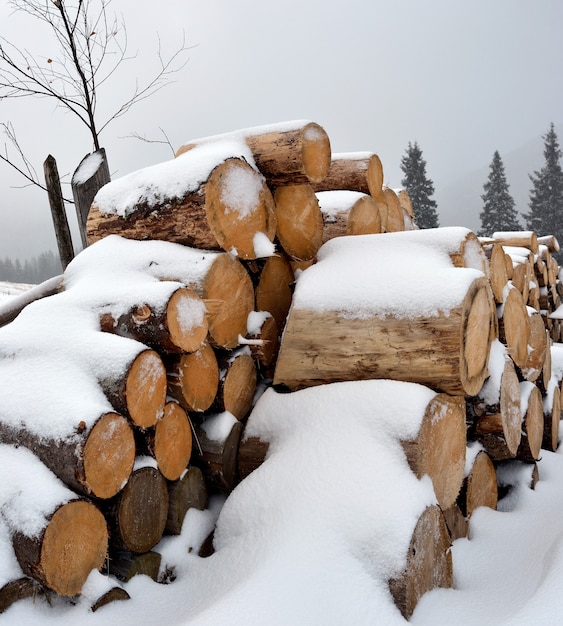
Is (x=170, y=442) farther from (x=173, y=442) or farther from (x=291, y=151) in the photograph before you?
(x=291, y=151)

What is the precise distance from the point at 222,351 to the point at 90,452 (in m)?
0.99

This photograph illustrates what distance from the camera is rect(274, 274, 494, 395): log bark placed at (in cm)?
245

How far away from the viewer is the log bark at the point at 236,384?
2.71 meters

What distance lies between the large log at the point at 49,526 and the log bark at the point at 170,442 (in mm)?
362

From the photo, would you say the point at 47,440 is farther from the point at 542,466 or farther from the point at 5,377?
the point at 542,466

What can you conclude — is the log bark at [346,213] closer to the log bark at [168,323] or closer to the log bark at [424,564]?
the log bark at [168,323]

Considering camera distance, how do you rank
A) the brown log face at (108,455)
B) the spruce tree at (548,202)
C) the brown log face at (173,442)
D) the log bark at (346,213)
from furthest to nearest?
the spruce tree at (548,202), the log bark at (346,213), the brown log face at (173,442), the brown log face at (108,455)

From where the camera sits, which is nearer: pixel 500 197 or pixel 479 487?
pixel 479 487

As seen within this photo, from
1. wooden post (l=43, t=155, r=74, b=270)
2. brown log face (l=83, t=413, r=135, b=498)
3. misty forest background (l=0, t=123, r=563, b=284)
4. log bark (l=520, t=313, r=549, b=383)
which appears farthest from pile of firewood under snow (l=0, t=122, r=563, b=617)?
misty forest background (l=0, t=123, r=563, b=284)

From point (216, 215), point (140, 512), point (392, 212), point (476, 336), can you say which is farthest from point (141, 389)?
point (392, 212)

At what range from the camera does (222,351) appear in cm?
280

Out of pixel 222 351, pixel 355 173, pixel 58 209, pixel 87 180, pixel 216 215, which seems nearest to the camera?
pixel 216 215

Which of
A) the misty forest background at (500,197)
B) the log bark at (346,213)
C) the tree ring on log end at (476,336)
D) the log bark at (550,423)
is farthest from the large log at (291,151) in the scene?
the misty forest background at (500,197)

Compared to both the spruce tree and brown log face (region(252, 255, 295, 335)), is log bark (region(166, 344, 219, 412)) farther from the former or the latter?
the spruce tree
